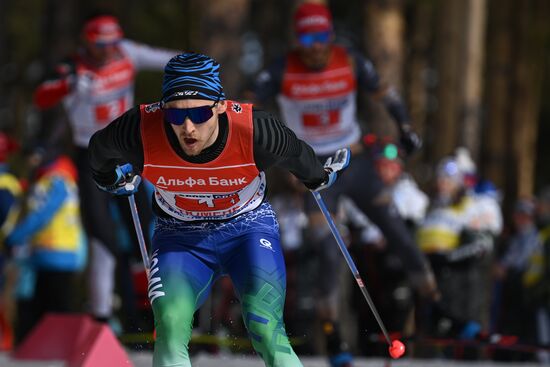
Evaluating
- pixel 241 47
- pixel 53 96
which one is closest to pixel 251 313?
pixel 53 96

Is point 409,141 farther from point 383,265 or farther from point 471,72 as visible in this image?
point 471,72

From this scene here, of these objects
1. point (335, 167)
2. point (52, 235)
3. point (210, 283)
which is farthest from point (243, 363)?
point (210, 283)

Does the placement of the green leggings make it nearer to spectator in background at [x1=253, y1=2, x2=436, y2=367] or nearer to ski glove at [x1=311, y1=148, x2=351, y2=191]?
ski glove at [x1=311, y1=148, x2=351, y2=191]

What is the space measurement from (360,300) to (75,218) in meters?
3.08

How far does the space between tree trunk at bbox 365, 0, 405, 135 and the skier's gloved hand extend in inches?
266

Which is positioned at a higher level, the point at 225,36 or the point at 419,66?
the point at 225,36

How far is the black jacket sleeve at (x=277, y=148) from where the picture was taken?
655 cm

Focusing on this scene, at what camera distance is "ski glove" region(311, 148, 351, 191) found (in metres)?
7.14

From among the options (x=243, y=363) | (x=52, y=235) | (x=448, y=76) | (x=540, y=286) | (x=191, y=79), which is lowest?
(x=448, y=76)

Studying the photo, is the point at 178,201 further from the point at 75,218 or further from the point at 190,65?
the point at 75,218

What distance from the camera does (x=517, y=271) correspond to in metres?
14.9

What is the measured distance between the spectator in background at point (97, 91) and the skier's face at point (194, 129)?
418cm

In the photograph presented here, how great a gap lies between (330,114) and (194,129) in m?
4.16

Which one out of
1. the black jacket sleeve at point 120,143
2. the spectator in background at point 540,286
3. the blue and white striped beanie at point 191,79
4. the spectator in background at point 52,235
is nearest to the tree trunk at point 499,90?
the spectator in background at point 540,286
